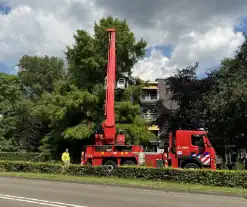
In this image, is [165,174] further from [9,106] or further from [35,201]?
[9,106]

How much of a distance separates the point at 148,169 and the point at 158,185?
2.41m

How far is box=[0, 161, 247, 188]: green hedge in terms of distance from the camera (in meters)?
14.6

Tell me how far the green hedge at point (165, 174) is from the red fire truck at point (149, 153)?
2121 millimetres

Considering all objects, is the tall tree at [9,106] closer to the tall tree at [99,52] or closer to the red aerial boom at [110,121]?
the tall tree at [99,52]

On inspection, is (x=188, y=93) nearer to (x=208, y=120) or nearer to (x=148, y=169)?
(x=208, y=120)

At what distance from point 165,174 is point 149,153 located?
181 inches

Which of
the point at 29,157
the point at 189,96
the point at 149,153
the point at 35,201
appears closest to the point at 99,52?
the point at 189,96

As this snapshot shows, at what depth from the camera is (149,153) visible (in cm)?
2078

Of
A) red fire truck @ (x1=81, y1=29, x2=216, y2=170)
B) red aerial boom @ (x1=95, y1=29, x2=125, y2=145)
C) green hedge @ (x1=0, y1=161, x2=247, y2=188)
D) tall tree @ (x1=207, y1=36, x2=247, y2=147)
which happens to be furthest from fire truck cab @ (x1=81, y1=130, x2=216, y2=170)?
tall tree @ (x1=207, y1=36, x2=247, y2=147)

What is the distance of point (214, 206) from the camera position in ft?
31.9

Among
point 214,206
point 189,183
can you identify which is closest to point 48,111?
point 189,183

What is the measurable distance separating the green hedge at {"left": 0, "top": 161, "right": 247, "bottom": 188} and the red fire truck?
6.96 feet

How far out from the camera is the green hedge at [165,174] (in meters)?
14.6

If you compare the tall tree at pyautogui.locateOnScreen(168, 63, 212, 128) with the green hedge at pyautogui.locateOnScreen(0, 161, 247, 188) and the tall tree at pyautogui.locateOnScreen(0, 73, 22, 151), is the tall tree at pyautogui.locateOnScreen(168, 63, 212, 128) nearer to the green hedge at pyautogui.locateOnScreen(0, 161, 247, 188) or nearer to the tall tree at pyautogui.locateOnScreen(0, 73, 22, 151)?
the green hedge at pyautogui.locateOnScreen(0, 161, 247, 188)
